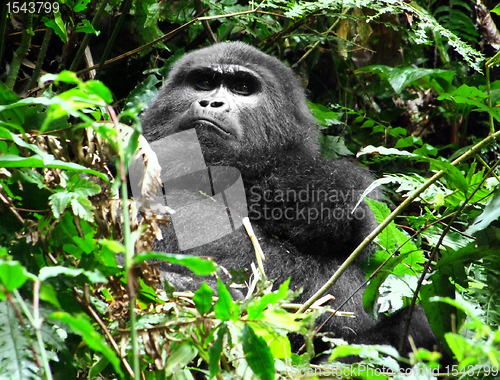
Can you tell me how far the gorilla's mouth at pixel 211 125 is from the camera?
9.27 feet

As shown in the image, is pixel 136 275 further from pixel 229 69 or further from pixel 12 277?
pixel 229 69

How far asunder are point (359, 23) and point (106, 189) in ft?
9.56

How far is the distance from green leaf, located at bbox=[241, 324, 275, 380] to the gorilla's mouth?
1736 mm

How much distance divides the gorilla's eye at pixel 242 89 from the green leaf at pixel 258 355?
7.18ft

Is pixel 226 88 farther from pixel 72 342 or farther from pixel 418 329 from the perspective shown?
pixel 72 342

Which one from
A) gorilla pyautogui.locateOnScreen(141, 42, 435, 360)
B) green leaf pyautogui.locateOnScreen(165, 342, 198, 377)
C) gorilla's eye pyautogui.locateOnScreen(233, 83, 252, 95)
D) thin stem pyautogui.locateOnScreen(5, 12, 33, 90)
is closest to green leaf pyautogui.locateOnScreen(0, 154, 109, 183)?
green leaf pyautogui.locateOnScreen(165, 342, 198, 377)

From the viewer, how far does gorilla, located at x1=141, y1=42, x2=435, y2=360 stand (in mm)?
2514

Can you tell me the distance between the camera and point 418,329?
90.0 inches

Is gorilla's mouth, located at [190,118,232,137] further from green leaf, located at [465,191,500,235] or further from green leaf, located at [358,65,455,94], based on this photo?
green leaf, located at [465,191,500,235]

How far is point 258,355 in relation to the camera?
1.20 metres

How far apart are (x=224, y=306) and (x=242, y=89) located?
7.31 feet

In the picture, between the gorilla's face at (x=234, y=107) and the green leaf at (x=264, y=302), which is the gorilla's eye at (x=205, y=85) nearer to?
the gorilla's face at (x=234, y=107)

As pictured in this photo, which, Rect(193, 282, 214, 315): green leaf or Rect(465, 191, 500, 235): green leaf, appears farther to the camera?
Rect(465, 191, 500, 235): green leaf

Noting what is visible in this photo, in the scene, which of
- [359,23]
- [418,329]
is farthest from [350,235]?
[359,23]
